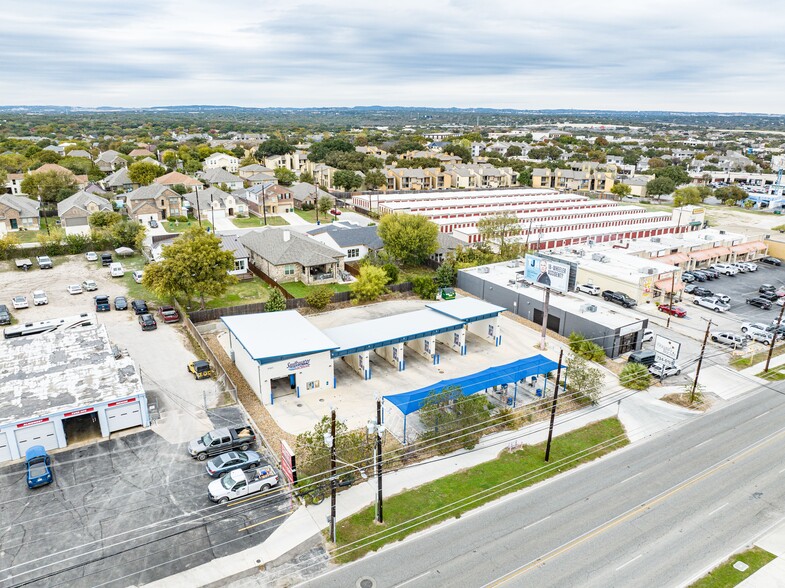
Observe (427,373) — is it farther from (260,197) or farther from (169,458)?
(260,197)

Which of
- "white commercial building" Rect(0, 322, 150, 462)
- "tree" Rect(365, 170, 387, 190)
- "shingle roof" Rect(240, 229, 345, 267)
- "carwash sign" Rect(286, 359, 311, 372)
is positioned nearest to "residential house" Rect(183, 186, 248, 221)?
"shingle roof" Rect(240, 229, 345, 267)

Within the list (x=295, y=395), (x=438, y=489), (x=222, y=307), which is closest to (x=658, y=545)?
(x=438, y=489)

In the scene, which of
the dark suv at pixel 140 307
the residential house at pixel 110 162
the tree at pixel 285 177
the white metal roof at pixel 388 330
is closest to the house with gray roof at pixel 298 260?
the dark suv at pixel 140 307

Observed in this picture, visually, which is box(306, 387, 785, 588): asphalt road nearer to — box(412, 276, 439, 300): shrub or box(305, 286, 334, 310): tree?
box(412, 276, 439, 300): shrub

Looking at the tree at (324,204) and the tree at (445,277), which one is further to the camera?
the tree at (324,204)

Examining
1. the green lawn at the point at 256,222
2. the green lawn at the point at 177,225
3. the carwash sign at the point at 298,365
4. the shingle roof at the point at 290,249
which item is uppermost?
the shingle roof at the point at 290,249

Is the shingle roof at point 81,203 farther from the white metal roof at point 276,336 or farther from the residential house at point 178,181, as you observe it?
the white metal roof at point 276,336

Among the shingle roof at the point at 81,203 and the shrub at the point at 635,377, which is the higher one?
the shingle roof at the point at 81,203
